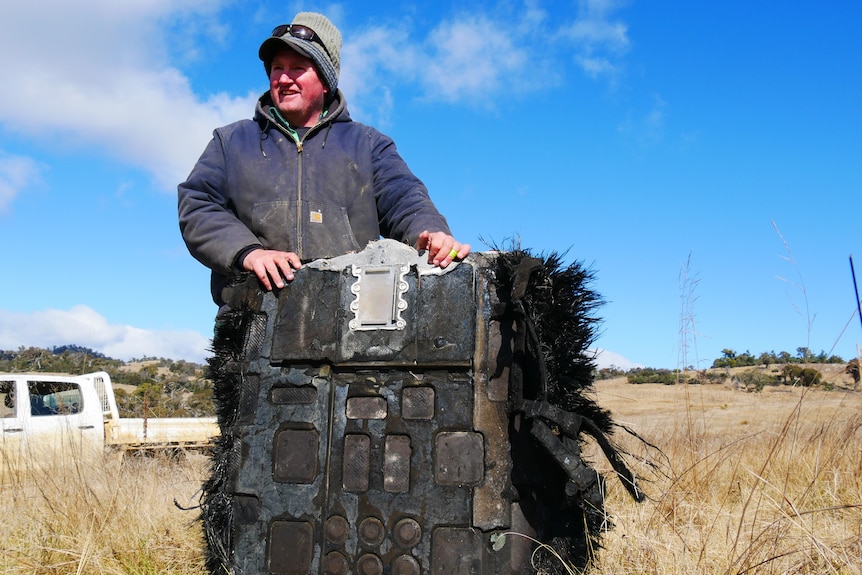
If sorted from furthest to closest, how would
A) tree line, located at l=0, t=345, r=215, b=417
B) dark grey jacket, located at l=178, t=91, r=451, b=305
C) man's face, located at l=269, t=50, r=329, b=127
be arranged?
tree line, located at l=0, t=345, r=215, b=417
man's face, located at l=269, t=50, r=329, b=127
dark grey jacket, located at l=178, t=91, r=451, b=305

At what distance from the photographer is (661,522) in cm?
300

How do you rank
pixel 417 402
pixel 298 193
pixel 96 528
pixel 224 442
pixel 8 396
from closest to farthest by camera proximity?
A: pixel 417 402, pixel 224 442, pixel 298 193, pixel 96 528, pixel 8 396

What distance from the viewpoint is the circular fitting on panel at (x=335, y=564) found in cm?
224

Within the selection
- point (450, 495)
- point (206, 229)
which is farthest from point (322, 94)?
point (450, 495)

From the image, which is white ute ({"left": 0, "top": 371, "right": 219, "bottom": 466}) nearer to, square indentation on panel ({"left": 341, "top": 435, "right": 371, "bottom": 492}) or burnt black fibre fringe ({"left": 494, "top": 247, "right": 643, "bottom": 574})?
square indentation on panel ({"left": 341, "top": 435, "right": 371, "bottom": 492})

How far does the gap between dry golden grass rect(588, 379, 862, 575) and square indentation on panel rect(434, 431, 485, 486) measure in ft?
2.00

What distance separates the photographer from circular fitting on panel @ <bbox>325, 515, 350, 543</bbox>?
7.43ft

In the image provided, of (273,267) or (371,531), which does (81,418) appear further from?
(371,531)

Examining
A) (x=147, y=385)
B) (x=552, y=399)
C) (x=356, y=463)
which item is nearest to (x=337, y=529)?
(x=356, y=463)

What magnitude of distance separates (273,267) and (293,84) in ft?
2.99

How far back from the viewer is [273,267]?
8.25 ft

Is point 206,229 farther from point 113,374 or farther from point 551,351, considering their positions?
point 113,374

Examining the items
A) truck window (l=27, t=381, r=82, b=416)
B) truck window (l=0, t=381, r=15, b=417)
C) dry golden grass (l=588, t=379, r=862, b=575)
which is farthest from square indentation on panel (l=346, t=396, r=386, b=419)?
truck window (l=0, t=381, r=15, b=417)

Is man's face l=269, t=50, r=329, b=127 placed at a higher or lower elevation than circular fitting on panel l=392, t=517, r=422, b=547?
higher
